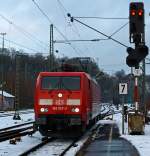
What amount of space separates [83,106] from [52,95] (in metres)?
1.46

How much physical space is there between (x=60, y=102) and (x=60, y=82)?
106 cm

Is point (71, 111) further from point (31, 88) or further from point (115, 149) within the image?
point (31, 88)

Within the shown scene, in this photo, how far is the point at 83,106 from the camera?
79.0 ft

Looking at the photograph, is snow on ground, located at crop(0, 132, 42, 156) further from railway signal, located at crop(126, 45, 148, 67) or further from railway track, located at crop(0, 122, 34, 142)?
railway signal, located at crop(126, 45, 148, 67)

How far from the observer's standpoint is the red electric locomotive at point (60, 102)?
2380cm

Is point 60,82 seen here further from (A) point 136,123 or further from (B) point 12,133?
(B) point 12,133

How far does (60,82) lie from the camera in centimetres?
2466

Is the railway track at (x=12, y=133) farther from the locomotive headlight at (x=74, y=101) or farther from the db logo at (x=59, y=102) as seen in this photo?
the locomotive headlight at (x=74, y=101)

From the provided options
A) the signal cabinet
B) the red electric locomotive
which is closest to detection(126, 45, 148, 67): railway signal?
the red electric locomotive

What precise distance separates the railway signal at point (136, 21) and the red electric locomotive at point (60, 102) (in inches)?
307

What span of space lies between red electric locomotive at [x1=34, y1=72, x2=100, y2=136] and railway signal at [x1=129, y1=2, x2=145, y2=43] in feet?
25.6

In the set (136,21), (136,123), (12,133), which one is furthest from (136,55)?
(12,133)

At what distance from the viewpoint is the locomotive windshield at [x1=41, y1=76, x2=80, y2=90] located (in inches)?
966

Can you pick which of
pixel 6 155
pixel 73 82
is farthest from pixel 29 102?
pixel 6 155
